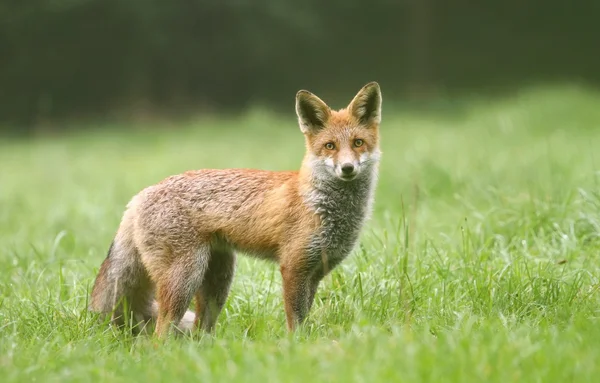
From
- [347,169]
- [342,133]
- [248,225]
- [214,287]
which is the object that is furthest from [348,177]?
[214,287]

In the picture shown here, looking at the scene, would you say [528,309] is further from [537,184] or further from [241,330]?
[537,184]

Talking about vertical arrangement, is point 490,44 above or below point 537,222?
above

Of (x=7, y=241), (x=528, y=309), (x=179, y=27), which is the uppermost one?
(x=179, y=27)

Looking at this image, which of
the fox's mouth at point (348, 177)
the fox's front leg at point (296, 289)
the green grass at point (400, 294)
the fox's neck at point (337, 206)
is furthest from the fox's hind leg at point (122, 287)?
the fox's mouth at point (348, 177)

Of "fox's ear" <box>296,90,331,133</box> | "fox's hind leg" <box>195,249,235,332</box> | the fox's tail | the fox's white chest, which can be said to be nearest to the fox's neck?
the fox's white chest

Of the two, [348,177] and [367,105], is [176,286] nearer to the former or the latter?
[348,177]

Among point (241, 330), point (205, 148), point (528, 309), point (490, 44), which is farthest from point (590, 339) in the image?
point (490, 44)

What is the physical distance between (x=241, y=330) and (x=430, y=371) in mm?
1637

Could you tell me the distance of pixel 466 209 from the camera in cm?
682

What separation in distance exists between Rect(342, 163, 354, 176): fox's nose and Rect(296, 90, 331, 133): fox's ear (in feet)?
1.51

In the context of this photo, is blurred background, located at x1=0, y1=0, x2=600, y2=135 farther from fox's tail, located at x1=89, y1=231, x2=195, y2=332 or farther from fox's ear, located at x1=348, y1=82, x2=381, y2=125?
fox's ear, located at x1=348, y1=82, x2=381, y2=125

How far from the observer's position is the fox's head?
4.47 meters

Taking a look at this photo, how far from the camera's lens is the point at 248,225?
4547mm

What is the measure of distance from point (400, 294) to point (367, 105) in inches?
51.4
